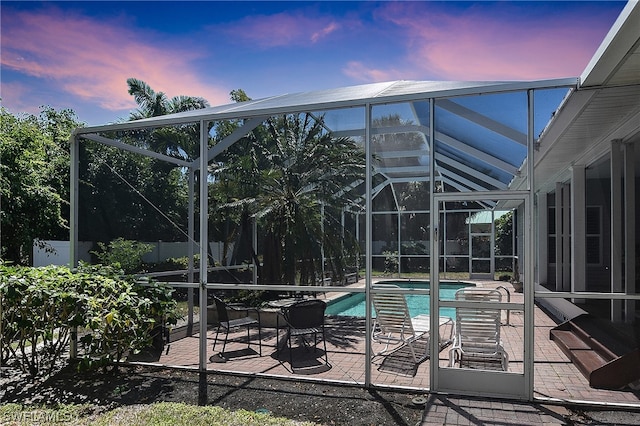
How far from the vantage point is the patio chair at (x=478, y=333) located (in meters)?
4.34

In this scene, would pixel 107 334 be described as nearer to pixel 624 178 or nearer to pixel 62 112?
pixel 624 178

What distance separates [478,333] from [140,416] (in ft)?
10.3

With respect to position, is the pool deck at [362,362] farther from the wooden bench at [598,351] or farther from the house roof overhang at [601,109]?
the house roof overhang at [601,109]

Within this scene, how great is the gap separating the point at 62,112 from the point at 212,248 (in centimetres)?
2018

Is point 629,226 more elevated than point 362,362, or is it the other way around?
point 629,226

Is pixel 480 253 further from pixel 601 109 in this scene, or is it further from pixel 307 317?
pixel 307 317

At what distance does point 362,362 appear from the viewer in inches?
202

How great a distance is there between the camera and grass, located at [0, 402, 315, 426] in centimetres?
375

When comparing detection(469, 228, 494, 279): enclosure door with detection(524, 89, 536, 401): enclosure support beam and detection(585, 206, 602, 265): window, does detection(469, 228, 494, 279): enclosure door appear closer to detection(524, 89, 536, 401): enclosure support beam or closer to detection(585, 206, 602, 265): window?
detection(524, 89, 536, 401): enclosure support beam

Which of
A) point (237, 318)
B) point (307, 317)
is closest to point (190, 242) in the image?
point (237, 318)

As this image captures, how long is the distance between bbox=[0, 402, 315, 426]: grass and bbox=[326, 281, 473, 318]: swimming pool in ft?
4.74

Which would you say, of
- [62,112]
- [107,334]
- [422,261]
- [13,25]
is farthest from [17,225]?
[62,112]

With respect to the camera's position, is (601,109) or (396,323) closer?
(601,109)

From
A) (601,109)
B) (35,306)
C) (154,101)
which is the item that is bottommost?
(35,306)
